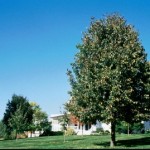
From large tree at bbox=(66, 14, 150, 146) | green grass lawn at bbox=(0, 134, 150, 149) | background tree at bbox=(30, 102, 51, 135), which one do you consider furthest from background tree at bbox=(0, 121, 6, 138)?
large tree at bbox=(66, 14, 150, 146)

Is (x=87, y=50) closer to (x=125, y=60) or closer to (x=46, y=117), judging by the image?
(x=125, y=60)

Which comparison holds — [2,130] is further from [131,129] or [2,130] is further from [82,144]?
[82,144]

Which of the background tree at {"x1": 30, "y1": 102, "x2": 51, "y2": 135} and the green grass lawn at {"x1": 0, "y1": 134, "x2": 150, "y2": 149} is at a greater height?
the background tree at {"x1": 30, "y1": 102, "x2": 51, "y2": 135}

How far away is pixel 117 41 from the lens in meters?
40.0

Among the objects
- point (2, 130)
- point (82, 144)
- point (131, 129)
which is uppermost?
point (2, 130)

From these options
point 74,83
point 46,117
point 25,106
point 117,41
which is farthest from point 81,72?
point 46,117

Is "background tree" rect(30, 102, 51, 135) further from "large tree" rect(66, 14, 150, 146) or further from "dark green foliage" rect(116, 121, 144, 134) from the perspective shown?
"large tree" rect(66, 14, 150, 146)

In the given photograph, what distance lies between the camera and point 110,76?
37594mm

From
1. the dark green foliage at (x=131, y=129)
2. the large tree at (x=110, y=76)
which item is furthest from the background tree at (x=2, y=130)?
the large tree at (x=110, y=76)

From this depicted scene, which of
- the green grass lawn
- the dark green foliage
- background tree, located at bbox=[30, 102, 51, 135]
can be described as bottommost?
the green grass lawn

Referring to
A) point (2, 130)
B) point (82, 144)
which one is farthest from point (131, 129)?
point (82, 144)

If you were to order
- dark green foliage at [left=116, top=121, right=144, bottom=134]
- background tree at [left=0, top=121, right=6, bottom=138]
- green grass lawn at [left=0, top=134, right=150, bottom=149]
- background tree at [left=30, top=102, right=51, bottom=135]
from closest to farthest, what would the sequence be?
green grass lawn at [left=0, top=134, right=150, bottom=149]
dark green foliage at [left=116, top=121, right=144, bottom=134]
background tree at [left=0, top=121, right=6, bottom=138]
background tree at [left=30, top=102, right=51, bottom=135]

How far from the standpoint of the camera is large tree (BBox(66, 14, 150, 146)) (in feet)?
124

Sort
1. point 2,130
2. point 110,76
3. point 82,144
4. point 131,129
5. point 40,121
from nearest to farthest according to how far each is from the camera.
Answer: point 110,76 < point 82,144 < point 131,129 < point 2,130 < point 40,121
